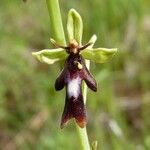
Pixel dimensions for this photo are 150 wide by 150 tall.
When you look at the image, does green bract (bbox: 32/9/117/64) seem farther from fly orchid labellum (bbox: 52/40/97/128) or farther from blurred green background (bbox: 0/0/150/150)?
blurred green background (bbox: 0/0/150/150)

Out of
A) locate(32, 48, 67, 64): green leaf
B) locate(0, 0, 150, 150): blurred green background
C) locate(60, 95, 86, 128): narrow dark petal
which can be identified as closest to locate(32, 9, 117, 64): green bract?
locate(32, 48, 67, 64): green leaf

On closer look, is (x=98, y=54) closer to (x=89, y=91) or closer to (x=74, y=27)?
(x=74, y=27)

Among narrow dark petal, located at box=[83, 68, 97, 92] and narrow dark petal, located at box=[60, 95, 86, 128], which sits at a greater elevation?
narrow dark petal, located at box=[83, 68, 97, 92]

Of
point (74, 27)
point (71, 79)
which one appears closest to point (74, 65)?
point (71, 79)

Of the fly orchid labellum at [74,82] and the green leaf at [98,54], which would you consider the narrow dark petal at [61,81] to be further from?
the green leaf at [98,54]

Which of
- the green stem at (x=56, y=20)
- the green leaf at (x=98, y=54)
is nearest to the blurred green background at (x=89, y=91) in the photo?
the green leaf at (x=98, y=54)

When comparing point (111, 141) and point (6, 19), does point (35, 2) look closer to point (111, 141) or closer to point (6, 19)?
point (6, 19)

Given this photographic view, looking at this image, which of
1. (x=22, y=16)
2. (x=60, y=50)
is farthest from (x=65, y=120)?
(x=22, y=16)

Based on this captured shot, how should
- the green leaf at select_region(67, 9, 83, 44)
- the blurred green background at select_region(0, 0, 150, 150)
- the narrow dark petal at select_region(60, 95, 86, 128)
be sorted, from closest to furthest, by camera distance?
1. the narrow dark petal at select_region(60, 95, 86, 128)
2. the green leaf at select_region(67, 9, 83, 44)
3. the blurred green background at select_region(0, 0, 150, 150)
